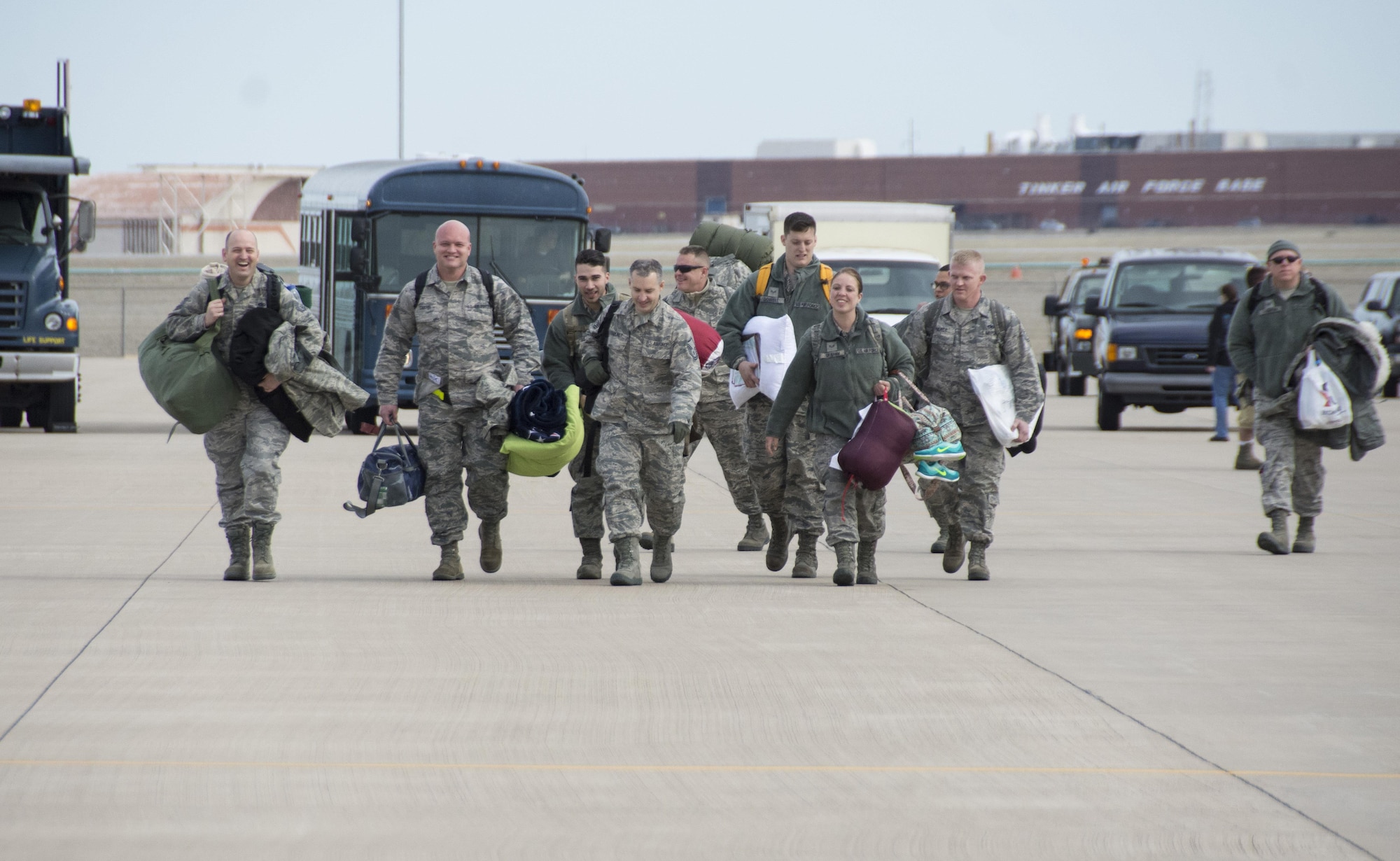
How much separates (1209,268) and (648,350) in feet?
49.9

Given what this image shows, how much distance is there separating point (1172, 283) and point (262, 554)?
52.5ft

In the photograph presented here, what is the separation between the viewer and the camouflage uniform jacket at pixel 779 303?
10.3 metres

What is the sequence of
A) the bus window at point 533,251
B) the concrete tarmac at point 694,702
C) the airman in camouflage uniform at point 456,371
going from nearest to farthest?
the concrete tarmac at point 694,702
the airman in camouflage uniform at point 456,371
the bus window at point 533,251

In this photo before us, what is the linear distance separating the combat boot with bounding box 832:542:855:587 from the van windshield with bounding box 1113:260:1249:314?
14.0 m

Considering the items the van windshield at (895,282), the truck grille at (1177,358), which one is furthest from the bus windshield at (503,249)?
the truck grille at (1177,358)

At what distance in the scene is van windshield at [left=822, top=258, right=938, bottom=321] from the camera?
2122cm

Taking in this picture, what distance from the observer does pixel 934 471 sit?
374 inches

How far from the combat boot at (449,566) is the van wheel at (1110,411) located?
46.2 feet

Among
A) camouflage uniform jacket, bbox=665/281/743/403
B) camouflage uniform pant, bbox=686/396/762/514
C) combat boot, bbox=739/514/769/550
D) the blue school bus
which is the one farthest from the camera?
the blue school bus

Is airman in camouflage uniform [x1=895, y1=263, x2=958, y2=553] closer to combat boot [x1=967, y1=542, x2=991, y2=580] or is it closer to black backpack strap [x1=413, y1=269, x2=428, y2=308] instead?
combat boot [x1=967, y1=542, x2=991, y2=580]

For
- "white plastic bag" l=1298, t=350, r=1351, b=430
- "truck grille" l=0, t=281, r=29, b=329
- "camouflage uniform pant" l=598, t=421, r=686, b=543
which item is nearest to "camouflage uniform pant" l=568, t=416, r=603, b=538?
"camouflage uniform pant" l=598, t=421, r=686, b=543

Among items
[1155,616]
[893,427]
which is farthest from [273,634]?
[1155,616]

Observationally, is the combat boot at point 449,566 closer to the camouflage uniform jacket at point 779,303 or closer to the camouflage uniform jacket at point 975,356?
the camouflage uniform jacket at point 779,303

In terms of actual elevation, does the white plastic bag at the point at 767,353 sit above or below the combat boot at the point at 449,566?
above
